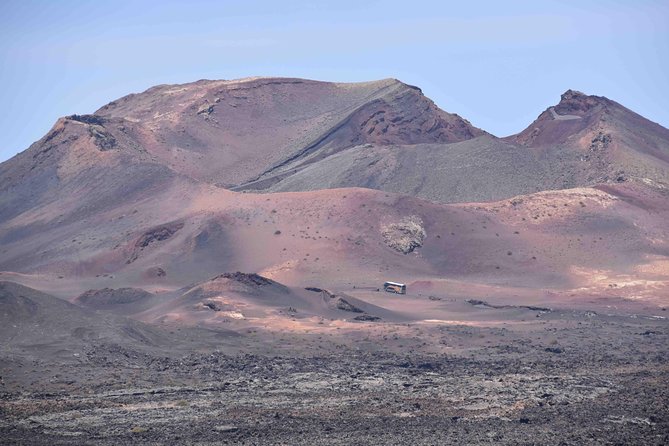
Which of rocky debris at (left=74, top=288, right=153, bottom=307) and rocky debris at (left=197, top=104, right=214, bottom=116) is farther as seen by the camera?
rocky debris at (left=197, top=104, right=214, bottom=116)

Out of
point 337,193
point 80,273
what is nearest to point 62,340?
point 80,273

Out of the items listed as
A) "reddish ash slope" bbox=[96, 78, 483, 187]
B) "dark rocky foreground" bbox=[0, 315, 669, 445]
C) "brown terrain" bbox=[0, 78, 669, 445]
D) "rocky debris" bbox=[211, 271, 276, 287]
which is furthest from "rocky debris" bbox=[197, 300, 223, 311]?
"reddish ash slope" bbox=[96, 78, 483, 187]

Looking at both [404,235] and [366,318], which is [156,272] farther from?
[366,318]

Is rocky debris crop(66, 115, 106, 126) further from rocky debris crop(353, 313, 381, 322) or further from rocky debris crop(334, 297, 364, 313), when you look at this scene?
rocky debris crop(353, 313, 381, 322)

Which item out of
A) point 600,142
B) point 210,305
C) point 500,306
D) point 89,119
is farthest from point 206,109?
point 210,305

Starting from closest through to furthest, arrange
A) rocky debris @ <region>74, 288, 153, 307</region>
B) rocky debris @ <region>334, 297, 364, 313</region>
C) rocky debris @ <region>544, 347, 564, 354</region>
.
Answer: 1. rocky debris @ <region>544, 347, 564, 354</region>
2. rocky debris @ <region>334, 297, 364, 313</region>
3. rocky debris @ <region>74, 288, 153, 307</region>
